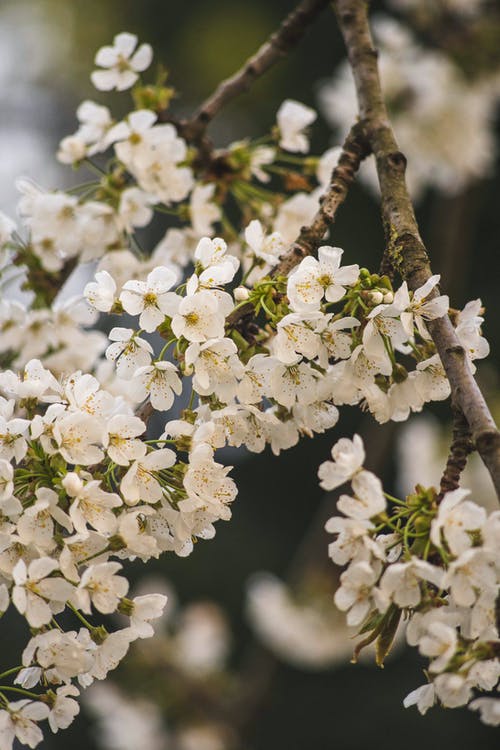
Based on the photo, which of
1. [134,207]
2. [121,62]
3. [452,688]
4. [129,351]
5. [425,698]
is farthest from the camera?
[121,62]

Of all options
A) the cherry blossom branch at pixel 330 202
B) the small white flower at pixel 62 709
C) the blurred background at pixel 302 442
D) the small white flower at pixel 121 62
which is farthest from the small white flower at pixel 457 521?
the blurred background at pixel 302 442

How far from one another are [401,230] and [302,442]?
5.65 m

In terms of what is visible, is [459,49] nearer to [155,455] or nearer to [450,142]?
[450,142]

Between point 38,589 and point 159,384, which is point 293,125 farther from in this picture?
point 38,589

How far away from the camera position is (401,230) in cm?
127

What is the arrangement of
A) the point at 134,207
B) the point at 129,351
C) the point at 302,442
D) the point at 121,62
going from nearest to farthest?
1. the point at 129,351
2. the point at 134,207
3. the point at 121,62
4. the point at 302,442

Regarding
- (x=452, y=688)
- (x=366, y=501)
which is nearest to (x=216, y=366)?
(x=366, y=501)

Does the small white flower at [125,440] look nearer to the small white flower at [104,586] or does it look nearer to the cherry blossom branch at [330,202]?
the small white flower at [104,586]

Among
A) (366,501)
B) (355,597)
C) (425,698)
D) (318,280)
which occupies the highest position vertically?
(318,280)

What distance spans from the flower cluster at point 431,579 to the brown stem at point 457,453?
4 centimetres

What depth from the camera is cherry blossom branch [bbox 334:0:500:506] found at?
1065 mm

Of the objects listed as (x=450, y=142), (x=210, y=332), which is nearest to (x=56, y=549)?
(x=210, y=332)

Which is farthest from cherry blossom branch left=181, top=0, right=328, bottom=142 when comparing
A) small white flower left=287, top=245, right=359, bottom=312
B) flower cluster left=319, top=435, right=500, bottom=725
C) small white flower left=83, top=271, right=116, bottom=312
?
flower cluster left=319, top=435, right=500, bottom=725

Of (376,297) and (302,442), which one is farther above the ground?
(376,297)
